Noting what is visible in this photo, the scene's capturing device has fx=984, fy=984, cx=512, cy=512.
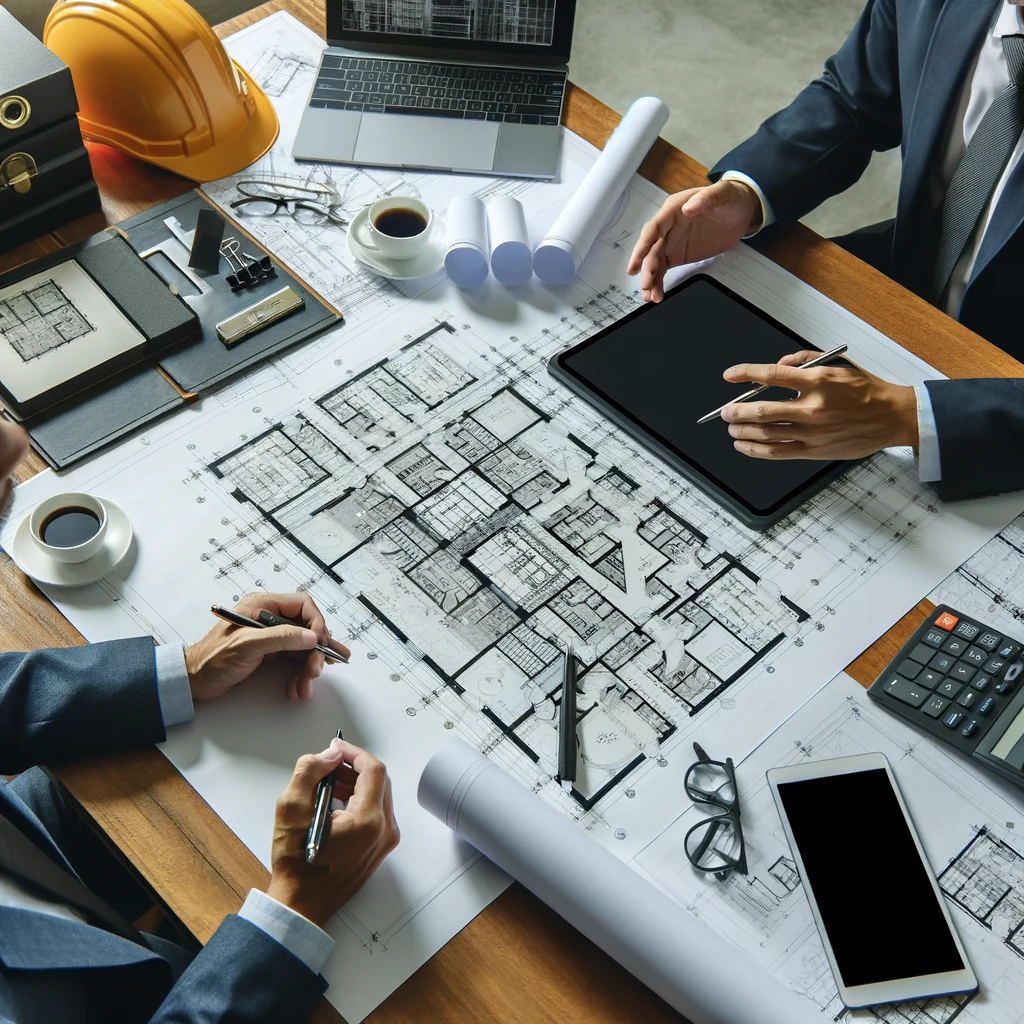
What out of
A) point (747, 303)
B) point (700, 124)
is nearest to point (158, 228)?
point (747, 303)

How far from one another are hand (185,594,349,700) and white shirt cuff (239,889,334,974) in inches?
8.9

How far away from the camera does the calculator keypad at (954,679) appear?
1056 millimetres

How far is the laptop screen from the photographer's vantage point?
1657mm

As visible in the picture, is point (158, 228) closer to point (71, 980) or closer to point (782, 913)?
point (71, 980)

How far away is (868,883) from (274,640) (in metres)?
0.64

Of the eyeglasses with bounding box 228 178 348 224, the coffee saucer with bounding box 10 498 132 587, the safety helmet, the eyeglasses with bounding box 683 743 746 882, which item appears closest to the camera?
the eyeglasses with bounding box 683 743 746 882

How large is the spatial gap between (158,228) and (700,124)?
222 centimetres

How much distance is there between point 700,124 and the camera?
10.4 ft

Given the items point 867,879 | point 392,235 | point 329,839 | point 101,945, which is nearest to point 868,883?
point 867,879

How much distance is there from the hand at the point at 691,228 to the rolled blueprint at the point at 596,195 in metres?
0.08

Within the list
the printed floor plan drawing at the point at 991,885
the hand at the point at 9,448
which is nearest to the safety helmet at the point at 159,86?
the hand at the point at 9,448

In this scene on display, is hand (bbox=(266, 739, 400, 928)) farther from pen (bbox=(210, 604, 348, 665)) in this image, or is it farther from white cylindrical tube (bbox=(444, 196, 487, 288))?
white cylindrical tube (bbox=(444, 196, 487, 288))

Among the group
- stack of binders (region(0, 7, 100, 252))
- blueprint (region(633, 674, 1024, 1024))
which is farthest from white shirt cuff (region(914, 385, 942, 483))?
stack of binders (region(0, 7, 100, 252))

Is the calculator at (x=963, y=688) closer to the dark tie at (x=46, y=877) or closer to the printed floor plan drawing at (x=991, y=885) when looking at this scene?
the printed floor plan drawing at (x=991, y=885)
